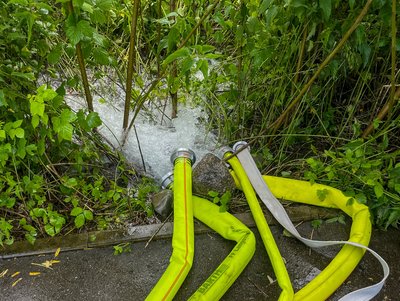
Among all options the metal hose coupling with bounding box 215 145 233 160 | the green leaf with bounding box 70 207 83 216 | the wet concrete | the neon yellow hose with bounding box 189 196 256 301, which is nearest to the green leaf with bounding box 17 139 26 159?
the green leaf with bounding box 70 207 83 216

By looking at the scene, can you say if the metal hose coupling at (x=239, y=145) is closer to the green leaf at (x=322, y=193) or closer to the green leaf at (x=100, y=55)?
the green leaf at (x=322, y=193)

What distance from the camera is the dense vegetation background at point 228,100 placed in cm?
209

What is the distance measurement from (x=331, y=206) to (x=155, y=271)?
1.08 m

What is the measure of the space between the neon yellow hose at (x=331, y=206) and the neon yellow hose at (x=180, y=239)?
20.7 inches

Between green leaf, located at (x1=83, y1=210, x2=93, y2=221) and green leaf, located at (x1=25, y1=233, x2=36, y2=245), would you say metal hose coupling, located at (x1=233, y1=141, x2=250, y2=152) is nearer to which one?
green leaf, located at (x1=83, y1=210, x2=93, y2=221)

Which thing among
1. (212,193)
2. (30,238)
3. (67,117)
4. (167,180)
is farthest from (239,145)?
(30,238)

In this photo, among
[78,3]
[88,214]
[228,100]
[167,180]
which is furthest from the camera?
[228,100]

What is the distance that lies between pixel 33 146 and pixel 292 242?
4.78 ft

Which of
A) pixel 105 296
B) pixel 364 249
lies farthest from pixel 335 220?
pixel 105 296

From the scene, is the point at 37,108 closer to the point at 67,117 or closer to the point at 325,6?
the point at 67,117

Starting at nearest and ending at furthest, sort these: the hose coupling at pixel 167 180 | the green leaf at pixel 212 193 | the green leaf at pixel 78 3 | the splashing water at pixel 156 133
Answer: the green leaf at pixel 78 3, the green leaf at pixel 212 193, the hose coupling at pixel 167 180, the splashing water at pixel 156 133

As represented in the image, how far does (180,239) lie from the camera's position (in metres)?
2.18

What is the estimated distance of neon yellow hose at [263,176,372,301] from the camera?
77.6 inches

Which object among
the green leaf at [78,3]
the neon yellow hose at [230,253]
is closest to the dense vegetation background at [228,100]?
the green leaf at [78,3]
